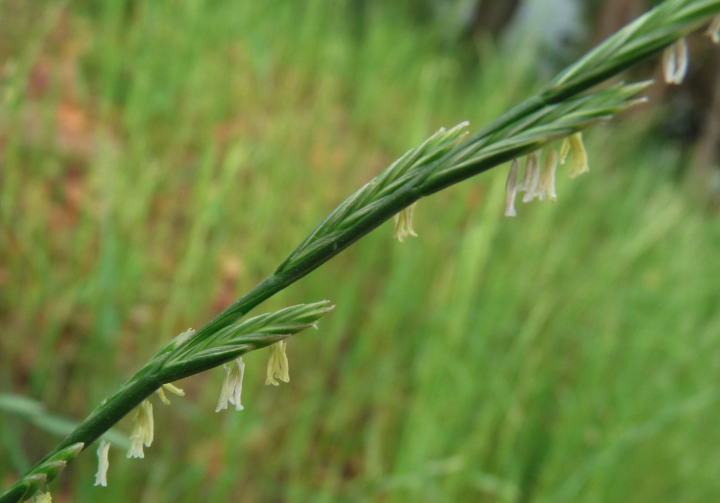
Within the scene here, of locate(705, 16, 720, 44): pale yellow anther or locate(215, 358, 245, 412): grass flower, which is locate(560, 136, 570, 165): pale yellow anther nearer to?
locate(705, 16, 720, 44): pale yellow anther

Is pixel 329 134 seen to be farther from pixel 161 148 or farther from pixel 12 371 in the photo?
pixel 12 371

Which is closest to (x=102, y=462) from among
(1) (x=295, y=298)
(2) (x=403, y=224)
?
(2) (x=403, y=224)

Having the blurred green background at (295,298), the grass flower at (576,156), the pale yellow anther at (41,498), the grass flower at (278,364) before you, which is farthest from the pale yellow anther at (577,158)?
the blurred green background at (295,298)

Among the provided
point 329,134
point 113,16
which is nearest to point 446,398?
point 329,134

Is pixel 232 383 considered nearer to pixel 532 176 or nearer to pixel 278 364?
pixel 278 364

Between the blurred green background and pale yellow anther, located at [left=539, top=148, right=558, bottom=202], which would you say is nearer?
pale yellow anther, located at [left=539, top=148, right=558, bottom=202]

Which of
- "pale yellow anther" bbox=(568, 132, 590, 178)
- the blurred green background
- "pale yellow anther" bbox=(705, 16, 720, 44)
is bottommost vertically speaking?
"pale yellow anther" bbox=(568, 132, 590, 178)

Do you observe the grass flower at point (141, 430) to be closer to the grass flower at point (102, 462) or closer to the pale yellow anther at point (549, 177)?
the grass flower at point (102, 462)

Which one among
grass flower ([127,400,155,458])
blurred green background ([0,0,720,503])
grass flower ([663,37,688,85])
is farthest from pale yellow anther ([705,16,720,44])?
blurred green background ([0,0,720,503])
